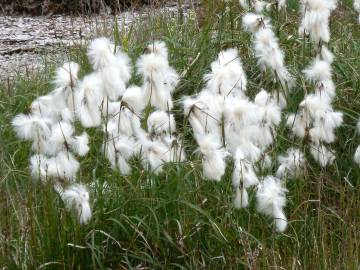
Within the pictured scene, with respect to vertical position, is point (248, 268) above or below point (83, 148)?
below

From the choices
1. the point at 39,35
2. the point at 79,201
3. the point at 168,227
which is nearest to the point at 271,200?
the point at 168,227

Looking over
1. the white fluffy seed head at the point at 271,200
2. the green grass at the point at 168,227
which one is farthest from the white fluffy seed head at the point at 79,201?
the white fluffy seed head at the point at 271,200

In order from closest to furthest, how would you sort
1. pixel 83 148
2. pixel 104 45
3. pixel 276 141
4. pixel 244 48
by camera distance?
pixel 104 45 → pixel 83 148 → pixel 276 141 → pixel 244 48

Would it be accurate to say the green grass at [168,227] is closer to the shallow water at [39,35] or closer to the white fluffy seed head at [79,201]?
the white fluffy seed head at [79,201]

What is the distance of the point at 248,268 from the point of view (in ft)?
8.43

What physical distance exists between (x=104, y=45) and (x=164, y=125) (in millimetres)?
389

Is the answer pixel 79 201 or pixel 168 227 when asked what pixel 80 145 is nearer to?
pixel 79 201

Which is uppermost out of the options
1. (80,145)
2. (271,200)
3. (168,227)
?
(80,145)

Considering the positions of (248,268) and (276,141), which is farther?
(276,141)

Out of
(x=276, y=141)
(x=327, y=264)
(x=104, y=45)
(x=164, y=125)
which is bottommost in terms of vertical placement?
(x=327, y=264)

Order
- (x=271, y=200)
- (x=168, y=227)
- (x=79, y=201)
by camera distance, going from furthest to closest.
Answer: (x=168, y=227), (x=271, y=200), (x=79, y=201)

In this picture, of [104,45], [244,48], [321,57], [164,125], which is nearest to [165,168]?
[164,125]

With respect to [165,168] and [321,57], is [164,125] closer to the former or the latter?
[165,168]

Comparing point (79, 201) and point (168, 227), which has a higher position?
point (79, 201)
